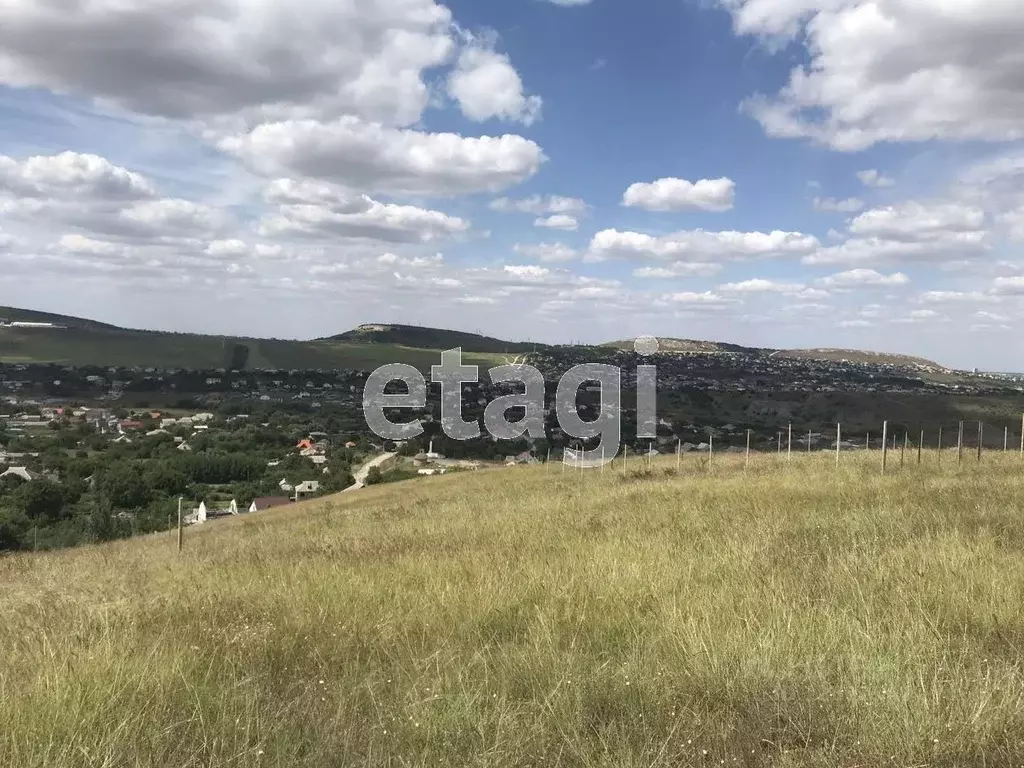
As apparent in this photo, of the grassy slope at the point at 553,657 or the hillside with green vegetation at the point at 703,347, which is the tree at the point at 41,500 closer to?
the grassy slope at the point at 553,657

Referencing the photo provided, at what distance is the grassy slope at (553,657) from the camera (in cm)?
266

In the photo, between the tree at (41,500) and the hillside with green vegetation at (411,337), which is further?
the hillside with green vegetation at (411,337)

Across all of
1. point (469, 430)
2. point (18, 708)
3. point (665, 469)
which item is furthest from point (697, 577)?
point (469, 430)

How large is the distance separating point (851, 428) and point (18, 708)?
58.2m

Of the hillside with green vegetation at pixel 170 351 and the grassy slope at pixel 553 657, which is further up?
Answer: the hillside with green vegetation at pixel 170 351

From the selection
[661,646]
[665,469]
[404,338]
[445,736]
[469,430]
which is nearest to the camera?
[445,736]

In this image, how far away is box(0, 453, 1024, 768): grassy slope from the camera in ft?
8.73

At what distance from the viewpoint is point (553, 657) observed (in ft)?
11.6

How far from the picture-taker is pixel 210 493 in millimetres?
44500

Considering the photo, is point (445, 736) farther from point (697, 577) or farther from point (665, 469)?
point (665, 469)

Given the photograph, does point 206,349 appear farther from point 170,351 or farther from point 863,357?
point 863,357

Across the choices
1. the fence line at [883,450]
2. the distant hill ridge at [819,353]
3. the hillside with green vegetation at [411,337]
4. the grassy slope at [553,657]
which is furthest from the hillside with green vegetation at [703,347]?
the grassy slope at [553,657]

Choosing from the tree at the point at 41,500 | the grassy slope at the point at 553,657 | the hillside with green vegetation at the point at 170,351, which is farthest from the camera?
the hillside with green vegetation at the point at 170,351

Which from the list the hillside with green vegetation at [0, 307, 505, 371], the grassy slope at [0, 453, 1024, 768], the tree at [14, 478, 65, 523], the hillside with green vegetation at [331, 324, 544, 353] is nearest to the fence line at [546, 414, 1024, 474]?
the grassy slope at [0, 453, 1024, 768]
